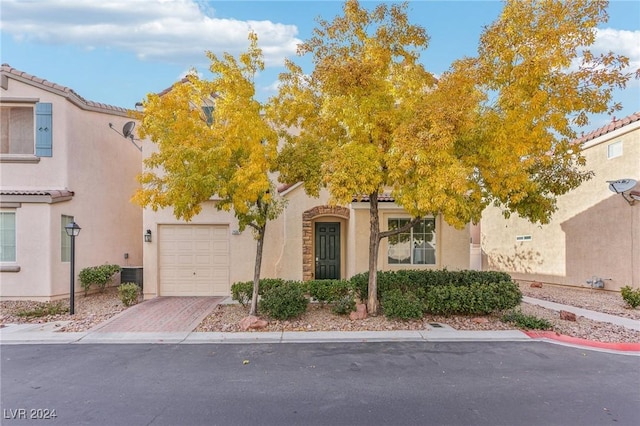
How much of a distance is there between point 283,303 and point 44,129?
9.53 m

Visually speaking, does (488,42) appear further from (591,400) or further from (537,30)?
(591,400)

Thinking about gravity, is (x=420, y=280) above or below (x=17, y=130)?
below

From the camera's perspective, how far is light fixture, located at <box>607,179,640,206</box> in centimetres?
1120

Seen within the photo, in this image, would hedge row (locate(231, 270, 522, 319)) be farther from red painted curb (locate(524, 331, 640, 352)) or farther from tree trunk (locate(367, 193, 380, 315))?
red painted curb (locate(524, 331, 640, 352))

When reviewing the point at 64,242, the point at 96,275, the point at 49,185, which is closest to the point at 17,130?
the point at 49,185

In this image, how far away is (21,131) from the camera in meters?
11.8

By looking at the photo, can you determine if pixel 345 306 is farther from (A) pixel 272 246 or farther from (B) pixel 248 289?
(A) pixel 272 246

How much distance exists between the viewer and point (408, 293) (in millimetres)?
9047

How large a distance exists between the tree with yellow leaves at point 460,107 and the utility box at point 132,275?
24.0 ft

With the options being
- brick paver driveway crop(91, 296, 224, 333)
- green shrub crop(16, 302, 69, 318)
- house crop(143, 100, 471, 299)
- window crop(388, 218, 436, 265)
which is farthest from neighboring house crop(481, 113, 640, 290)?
green shrub crop(16, 302, 69, 318)

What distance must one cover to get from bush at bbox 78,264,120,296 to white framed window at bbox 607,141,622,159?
17261 millimetres

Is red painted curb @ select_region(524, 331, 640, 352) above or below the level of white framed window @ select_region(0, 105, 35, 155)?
below

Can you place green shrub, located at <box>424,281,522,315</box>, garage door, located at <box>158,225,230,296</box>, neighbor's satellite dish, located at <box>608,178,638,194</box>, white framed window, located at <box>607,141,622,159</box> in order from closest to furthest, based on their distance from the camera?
green shrub, located at <box>424,281,522,315</box>
neighbor's satellite dish, located at <box>608,178,638,194</box>
garage door, located at <box>158,225,230,296</box>
white framed window, located at <box>607,141,622,159</box>

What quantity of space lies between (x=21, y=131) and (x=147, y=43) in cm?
492
